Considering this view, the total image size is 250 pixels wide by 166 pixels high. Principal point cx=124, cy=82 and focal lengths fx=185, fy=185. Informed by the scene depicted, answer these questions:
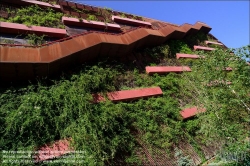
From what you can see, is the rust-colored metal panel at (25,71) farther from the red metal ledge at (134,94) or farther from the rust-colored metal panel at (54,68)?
the red metal ledge at (134,94)

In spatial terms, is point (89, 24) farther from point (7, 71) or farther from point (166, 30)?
point (7, 71)

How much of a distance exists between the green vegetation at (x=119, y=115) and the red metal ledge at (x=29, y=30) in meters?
2.04

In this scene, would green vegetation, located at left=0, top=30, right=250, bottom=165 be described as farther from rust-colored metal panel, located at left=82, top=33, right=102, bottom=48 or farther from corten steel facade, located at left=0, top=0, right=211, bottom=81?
rust-colored metal panel, located at left=82, top=33, right=102, bottom=48

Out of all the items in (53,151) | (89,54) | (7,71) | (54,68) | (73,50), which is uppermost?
(89,54)

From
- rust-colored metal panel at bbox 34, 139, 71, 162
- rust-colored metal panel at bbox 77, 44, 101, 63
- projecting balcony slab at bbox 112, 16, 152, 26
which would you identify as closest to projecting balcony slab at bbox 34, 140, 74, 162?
rust-colored metal panel at bbox 34, 139, 71, 162

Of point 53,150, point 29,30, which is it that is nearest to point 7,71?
point 29,30

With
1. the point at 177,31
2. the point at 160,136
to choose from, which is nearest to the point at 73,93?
the point at 160,136

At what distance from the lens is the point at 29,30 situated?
7.29 meters

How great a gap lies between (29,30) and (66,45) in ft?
5.87

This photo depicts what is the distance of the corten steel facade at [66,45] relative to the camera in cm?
574

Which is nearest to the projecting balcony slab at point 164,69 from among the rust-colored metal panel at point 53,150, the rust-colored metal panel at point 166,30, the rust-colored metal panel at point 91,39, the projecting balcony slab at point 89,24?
the rust-colored metal panel at point 166,30

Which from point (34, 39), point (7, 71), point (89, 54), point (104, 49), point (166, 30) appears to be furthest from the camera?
point (166, 30)

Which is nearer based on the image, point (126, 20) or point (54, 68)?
point (54, 68)

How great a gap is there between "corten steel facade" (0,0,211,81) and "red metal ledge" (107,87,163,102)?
1.90m
